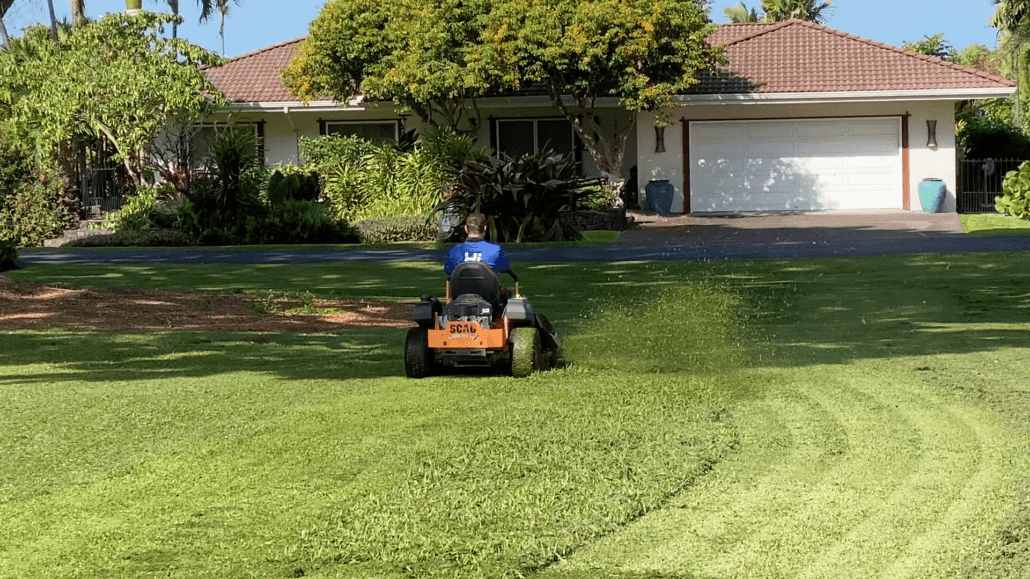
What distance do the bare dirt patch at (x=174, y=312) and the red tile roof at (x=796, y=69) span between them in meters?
19.5

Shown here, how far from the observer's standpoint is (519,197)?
1056 inches

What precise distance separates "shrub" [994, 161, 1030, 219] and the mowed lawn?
700 inches

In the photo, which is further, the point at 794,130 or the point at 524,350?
the point at 794,130

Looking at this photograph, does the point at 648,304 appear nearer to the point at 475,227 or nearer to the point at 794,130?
the point at 475,227

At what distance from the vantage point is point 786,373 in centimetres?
1095

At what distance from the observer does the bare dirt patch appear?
1502 centimetres

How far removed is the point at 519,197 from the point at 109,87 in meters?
11.0

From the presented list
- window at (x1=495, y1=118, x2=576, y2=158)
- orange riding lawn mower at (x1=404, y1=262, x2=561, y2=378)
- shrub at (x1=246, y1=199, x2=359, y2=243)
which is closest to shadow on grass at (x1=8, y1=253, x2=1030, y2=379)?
orange riding lawn mower at (x1=404, y1=262, x2=561, y2=378)

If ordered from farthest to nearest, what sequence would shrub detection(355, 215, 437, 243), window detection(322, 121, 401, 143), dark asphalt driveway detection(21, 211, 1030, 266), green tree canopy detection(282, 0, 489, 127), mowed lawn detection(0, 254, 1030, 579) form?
window detection(322, 121, 401, 143) → green tree canopy detection(282, 0, 489, 127) → shrub detection(355, 215, 437, 243) → dark asphalt driveway detection(21, 211, 1030, 266) → mowed lawn detection(0, 254, 1030, 579)

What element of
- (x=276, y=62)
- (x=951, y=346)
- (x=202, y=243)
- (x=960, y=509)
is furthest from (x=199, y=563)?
(x=276, y=62)

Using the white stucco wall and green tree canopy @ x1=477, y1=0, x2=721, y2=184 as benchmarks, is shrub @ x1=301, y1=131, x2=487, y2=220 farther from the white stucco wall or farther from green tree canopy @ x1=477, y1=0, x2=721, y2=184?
the white stucco wall

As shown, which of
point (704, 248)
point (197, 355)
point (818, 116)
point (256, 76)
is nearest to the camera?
point (197, 355)

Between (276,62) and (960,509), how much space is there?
35790mm

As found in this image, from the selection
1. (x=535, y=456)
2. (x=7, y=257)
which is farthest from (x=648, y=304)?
(x=7, y=257)
